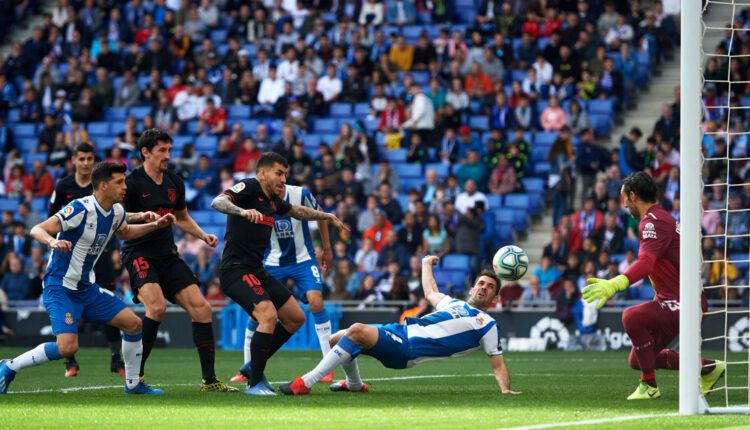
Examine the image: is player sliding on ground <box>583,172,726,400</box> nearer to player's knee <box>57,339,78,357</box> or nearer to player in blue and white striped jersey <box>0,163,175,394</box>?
player in blue and white striped jersey <box>0,163,175,394</box>

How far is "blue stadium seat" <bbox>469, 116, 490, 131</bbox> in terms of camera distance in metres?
25.3

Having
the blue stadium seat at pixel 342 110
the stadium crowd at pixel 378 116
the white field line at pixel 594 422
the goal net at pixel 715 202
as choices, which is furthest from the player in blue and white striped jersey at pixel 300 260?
the blue stadium seat at pixel 342 110

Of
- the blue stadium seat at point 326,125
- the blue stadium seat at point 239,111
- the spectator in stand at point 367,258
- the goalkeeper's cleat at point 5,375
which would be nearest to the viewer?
the goalkeeper's cleat at point 5,375

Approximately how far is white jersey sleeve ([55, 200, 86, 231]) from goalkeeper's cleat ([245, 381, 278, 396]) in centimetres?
206

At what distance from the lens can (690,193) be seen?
343 inches

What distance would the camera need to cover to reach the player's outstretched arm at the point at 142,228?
1102 cm

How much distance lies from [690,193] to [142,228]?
4.91 metres

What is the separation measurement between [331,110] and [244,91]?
2.15 meters

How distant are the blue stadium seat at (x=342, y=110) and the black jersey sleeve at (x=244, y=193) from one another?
1583 centimetres

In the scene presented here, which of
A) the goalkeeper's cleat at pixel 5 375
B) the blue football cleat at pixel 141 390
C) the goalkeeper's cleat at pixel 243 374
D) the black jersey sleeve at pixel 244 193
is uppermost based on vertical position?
the black jersey sleeve at pixel 244 193

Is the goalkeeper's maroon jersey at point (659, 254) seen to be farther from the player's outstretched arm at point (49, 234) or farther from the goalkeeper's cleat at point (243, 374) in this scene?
the player's outstretched arm at point (49, 234)

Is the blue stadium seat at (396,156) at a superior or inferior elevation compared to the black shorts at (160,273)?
superior

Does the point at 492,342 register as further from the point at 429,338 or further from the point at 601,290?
the point at 601,290

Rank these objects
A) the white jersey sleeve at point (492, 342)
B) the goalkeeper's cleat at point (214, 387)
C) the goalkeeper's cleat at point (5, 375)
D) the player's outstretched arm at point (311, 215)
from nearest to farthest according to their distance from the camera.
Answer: the white jersey sleeve at point (492, 342) < the goalkeeper's cleat at point (5, 375) < the goalkeeper's cleat at point (214, 387) < the player's outstretched arm at point (311, 215)
